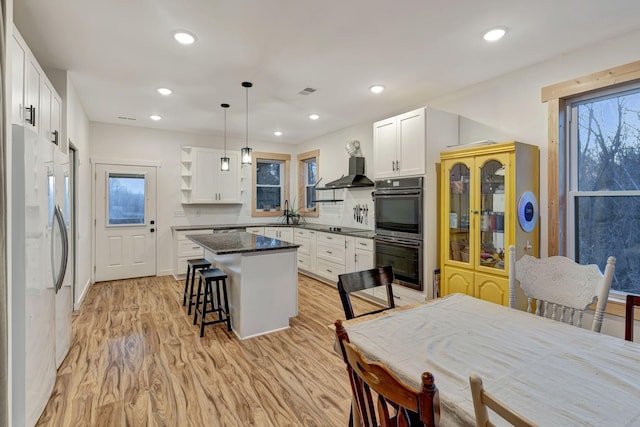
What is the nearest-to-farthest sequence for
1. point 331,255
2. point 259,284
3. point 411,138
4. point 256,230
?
1. point 259,284
2. point 411,138
3. point 331,255
4. point 256,230

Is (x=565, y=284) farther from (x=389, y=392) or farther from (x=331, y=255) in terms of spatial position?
(x=331, y=255)

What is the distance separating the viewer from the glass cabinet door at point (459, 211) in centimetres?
330

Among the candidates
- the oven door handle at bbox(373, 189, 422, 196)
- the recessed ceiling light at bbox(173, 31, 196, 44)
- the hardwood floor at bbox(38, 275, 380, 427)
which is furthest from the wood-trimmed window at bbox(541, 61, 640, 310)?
the recessed ceiling light at bbox(173, 31, 196, 44)

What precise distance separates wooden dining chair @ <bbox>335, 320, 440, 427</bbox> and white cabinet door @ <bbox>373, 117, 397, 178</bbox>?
10.5 ft

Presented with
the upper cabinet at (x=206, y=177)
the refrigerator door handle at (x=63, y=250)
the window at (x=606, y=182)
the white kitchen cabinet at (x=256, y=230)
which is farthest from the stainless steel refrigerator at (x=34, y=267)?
the window at (x=606, y=182)

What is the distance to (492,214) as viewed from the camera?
3.11m

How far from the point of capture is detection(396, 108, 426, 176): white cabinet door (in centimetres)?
361

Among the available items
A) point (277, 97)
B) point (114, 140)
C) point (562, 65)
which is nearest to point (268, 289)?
point (277, 97)

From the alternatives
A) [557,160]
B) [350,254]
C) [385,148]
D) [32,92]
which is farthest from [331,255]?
[32,92]

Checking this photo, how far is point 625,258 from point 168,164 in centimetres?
645

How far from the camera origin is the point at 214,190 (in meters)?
6.16

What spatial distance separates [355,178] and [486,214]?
7.44 ft

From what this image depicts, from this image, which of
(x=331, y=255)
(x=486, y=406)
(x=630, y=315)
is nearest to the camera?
(x=486, y=406)

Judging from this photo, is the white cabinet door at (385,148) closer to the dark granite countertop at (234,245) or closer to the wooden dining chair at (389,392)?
the dark granite countertop at (234,245)
